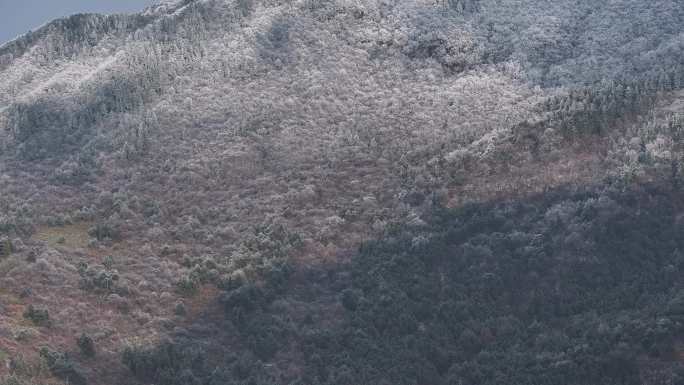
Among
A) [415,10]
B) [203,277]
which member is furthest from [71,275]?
[415,10]

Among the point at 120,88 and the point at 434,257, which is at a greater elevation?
the point at 120,88

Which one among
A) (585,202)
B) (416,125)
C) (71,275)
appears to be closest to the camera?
(71,275)

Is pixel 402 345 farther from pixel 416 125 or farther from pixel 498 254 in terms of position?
pixel 416 125

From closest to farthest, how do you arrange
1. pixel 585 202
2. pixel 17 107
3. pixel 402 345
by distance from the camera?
pixel 402 345 < pixel 585 202 < pixel 17 107

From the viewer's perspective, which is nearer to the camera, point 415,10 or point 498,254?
point 498,254

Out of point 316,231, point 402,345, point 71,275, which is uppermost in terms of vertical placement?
point 71,275

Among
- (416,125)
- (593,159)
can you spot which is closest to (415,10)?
(416,125)
